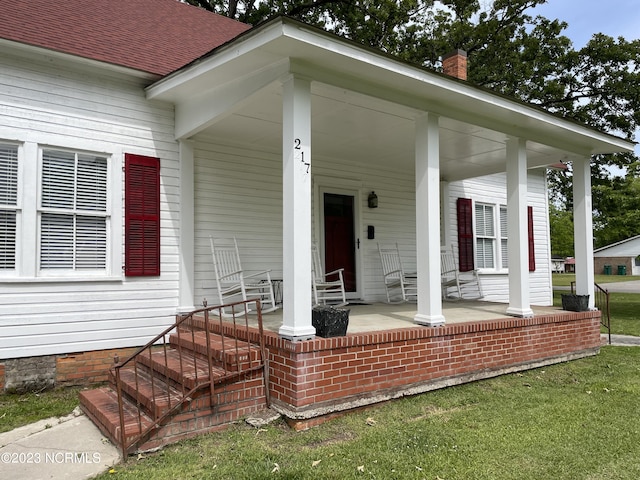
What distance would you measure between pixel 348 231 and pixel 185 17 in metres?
4.12

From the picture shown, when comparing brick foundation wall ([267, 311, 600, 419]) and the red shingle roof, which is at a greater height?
the red shingle roof

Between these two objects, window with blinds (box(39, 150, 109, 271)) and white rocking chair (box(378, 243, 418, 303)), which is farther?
white rocking chair (box(378, 243, 418, 303))

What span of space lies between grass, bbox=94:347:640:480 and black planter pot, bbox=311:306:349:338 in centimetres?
68

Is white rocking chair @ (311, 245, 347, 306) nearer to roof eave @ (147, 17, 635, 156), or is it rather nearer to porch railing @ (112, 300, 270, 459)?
porch railing @ (112, 300, 270, 459)

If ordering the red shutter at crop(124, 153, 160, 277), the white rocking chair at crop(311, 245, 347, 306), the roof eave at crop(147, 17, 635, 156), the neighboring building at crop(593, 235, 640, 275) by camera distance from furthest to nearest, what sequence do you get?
the neighboring building at crop(593, 235, 640, 275) → the white rocking chair at crop(311, 245, 347, 306) → the red shutter at crop(124, 153, 160, 277) → the roof eave at crop(147, 17, 635, 156)

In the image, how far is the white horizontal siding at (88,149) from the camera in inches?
177

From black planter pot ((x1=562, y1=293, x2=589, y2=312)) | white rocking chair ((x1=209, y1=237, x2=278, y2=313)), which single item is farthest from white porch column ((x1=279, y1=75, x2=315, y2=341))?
black planter pot ((x1=562, y1=293, x2=589, y2=312))

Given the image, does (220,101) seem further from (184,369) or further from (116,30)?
(184,369)

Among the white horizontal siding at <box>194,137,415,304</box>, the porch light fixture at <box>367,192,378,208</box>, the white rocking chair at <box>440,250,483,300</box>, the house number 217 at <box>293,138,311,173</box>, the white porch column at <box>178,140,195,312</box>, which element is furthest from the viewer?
the white rocking chair at <box>440,250,483,300</box>

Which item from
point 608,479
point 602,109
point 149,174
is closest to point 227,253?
point 149,174

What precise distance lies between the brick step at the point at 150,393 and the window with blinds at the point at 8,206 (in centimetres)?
158

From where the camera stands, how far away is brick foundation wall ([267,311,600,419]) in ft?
11.8

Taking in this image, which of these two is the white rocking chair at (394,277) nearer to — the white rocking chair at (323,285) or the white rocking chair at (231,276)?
the white rocking chair at (323,285)

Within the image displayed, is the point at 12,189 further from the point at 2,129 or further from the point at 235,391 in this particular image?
the point at 235,391
